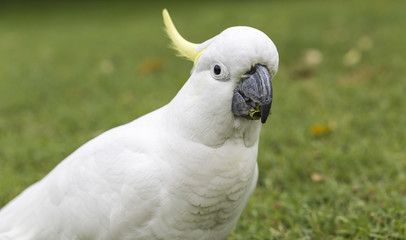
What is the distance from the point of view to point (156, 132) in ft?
6.50

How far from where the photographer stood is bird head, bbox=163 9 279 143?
5.52 feet

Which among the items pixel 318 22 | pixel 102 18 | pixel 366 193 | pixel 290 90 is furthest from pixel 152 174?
pixel 102 18

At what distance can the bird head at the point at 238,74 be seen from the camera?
1682 mm

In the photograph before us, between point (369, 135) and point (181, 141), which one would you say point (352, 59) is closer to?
point (369, 135)

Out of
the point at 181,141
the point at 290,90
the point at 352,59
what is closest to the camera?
the point at 181,141

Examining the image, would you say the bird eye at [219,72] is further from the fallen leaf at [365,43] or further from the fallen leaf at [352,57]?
the fallen leaf at [365,43]

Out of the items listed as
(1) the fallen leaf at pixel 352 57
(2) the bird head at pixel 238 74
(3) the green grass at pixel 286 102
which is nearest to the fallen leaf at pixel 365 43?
(3) the green grass at pixel 286 102

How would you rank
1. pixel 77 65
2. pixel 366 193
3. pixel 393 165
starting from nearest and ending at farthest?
pixel 366 193
pixel 393 165
pixel 77 65

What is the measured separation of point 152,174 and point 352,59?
416 cm

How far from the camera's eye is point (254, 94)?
1.69m

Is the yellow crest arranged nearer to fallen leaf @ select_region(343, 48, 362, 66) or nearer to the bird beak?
the bird beak

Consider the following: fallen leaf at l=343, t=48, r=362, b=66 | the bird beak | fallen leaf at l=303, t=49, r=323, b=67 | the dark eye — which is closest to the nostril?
the bird beak

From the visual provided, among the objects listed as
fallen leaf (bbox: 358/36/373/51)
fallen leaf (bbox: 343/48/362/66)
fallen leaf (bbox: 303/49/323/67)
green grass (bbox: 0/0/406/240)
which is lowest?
green grass (bbox: 0/0/406/240)

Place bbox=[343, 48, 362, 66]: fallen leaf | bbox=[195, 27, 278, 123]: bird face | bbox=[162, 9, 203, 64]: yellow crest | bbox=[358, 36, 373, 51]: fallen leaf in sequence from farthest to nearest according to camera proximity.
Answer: bbox=[358, 36, 373, 51]: fallen leaf < bbox=[343, 48, 362, 66]: fallen leaf < bbox=[162, 9, 203, 64]: yellow crest < bbox=[195, 27, 278, 123]: bird face
